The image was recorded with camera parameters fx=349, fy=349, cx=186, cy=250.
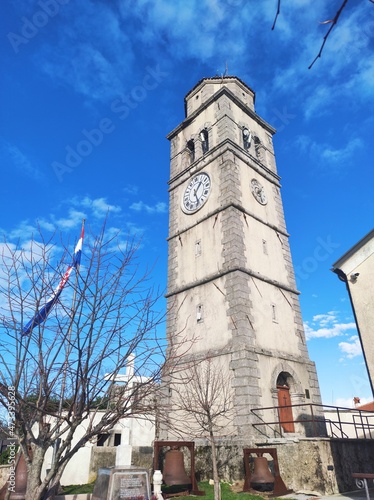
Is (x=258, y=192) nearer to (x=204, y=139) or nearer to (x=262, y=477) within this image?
(x=204, y=139)

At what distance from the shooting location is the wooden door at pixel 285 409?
1418cm

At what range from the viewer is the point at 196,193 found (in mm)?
20000

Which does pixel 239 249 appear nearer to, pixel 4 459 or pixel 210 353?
pixel 210 353

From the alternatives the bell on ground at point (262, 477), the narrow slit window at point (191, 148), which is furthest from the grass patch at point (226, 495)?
the narrow slit window at point (191, 148)

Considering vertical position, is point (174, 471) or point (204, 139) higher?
point (204, 139)

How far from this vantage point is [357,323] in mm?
8633

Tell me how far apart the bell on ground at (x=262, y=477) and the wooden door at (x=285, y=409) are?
3.79 meters

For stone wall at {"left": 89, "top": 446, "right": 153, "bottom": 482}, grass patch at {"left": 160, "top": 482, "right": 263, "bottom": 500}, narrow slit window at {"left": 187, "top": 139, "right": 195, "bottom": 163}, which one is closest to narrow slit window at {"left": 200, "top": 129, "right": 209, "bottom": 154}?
narrow slit window at {"left": 187, "top": 139, "right": 195, "bottom": 163}

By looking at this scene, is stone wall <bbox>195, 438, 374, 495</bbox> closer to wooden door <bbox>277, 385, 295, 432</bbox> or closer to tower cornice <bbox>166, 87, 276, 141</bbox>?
wooden door <bbox>277, 385, 295, 432</bbox>

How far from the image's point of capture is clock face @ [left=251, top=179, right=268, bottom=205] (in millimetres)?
19511

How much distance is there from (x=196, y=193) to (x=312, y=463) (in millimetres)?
13911

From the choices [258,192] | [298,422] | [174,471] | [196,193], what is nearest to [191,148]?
[196,193]

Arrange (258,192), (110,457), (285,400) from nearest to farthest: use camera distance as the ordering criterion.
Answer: (285,400)
(110,457)
(258,192)

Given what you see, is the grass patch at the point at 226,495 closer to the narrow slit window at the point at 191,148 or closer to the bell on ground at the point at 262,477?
the bell on ground at the point at 262,477
